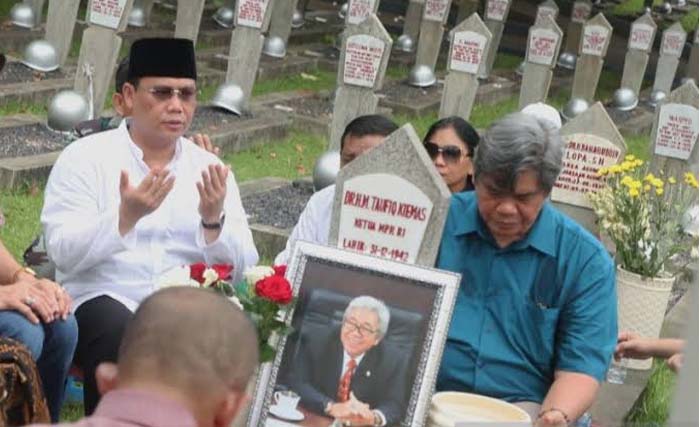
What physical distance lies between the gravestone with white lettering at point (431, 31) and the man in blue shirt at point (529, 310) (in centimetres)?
1304

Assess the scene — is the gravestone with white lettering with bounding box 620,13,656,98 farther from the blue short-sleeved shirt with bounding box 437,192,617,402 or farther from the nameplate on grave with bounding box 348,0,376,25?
the blue short-sleeved shirt with bounding box 437,192,617,402

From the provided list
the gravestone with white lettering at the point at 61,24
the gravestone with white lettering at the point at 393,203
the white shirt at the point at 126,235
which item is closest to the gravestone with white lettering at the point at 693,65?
the gravestone with white lettering at the point at 61,24

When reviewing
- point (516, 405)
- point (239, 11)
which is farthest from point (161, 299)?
point (239, 11)

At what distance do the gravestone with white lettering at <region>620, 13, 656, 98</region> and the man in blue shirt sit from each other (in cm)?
1404

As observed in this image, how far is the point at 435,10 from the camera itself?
1820 centimetres

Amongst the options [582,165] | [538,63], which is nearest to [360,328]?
[582,165]

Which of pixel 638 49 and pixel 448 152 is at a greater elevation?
pixel 638 49

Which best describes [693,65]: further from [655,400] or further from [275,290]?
[275,290]

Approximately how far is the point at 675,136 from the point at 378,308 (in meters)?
6.33

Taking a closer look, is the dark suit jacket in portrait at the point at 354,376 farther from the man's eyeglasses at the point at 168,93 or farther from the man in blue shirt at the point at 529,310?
the man's eyeglasses at the point at 168,93

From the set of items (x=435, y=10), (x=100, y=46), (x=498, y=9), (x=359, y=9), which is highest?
(x=498, y=9)

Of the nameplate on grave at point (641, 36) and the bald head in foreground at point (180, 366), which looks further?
the nameplate on grave at point (641, 36)

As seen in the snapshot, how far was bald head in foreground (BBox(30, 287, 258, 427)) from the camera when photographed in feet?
9.23

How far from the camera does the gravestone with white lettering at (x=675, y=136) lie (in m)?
10.7
